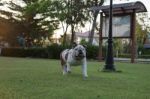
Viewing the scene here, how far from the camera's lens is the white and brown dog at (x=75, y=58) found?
37.9ft

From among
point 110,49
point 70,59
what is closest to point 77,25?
point 110,49

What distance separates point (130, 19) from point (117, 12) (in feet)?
3.70

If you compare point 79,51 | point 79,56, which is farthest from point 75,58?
point 79,51

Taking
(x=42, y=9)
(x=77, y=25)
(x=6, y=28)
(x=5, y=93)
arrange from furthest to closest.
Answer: (x=6, y=28) < (x=42, y=9) < (x=77, y=25) < (x=5, y=93)

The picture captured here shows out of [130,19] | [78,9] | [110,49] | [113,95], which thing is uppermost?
[78,9]

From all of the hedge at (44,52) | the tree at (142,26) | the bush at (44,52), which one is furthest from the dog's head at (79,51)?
the tree at (142,26)

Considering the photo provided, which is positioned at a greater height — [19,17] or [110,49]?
[19,17]

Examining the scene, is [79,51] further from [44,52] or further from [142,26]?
[142,26]

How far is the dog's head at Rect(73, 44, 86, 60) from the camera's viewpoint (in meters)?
11.5

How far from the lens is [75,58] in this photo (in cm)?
1197

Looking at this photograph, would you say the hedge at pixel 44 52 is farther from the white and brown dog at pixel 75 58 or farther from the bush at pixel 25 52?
the white and brown dog at pixel 75 58

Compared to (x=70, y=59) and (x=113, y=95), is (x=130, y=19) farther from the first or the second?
(x=113, y=95)

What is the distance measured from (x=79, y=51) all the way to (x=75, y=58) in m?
0.49

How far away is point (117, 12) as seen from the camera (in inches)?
1119
